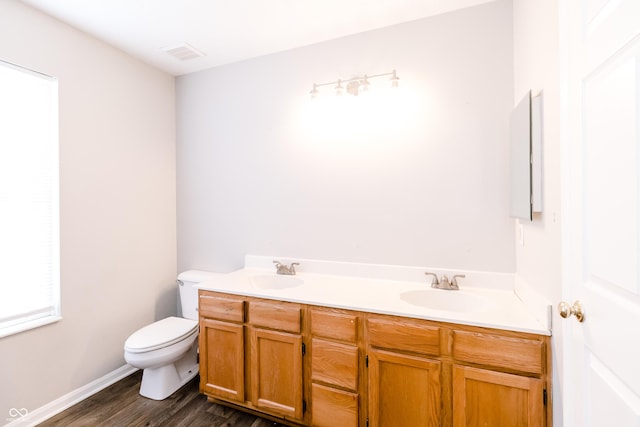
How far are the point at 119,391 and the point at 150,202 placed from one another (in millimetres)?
1470

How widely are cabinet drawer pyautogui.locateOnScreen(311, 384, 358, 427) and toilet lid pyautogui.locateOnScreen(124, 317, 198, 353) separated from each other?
1.07 meters

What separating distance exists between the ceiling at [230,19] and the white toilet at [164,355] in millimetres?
2141

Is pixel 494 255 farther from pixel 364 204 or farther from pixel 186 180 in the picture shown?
pixel 186 180

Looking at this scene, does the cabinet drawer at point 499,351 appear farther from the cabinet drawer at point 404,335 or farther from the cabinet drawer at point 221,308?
the cabinet drawer at point 221,308

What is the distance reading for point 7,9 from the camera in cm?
173

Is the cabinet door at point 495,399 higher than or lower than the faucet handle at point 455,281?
lower

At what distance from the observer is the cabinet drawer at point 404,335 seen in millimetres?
1448

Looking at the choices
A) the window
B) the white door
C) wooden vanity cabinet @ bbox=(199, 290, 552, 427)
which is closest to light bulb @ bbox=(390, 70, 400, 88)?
the white door

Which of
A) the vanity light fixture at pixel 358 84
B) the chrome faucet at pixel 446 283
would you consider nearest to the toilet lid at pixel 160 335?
the chrome faucet at pixel 446 283

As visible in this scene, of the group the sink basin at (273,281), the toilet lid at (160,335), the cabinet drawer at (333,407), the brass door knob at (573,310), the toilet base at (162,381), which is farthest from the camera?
the sink basin at (273,281)

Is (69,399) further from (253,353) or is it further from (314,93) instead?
(314,93)

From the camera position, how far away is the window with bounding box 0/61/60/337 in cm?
177

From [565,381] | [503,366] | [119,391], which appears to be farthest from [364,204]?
[119,391]

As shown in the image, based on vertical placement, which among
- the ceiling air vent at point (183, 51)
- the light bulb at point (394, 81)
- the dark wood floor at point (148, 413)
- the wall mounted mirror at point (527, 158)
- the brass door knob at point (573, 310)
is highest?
the ceiling air vent at point (183, 51)
